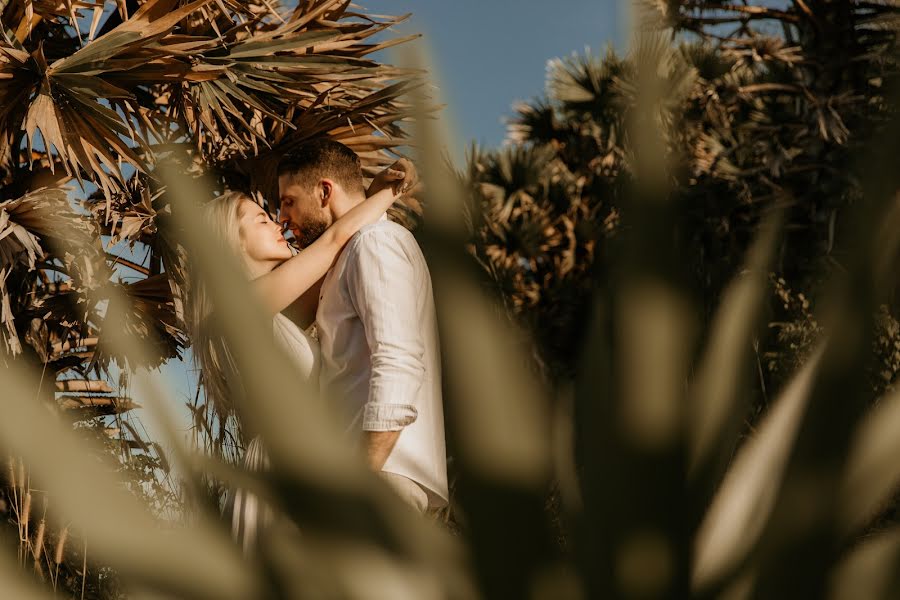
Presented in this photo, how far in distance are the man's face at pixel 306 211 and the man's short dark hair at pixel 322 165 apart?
0.02 m

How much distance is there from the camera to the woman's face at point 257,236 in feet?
6.67

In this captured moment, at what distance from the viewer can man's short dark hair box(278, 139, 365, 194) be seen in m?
2.12

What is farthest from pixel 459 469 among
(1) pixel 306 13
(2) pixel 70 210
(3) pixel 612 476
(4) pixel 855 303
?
(1) pixel 306 13

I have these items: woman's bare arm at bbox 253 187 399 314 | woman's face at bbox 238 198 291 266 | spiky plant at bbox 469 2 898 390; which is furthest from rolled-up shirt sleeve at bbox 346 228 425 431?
spiky plant at bbox 469 2 898 390

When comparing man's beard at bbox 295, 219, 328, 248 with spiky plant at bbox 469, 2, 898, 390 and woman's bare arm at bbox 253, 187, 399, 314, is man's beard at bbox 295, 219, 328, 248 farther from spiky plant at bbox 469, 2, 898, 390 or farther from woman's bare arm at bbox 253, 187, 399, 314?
spiky plant at bbox 469, 2, 898, 390

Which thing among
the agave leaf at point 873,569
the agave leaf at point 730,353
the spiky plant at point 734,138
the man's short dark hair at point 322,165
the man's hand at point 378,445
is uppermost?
the agave leaf at point 730,353

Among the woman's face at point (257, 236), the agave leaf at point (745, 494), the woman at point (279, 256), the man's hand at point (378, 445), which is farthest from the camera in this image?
the woman's face at point (257, 236)

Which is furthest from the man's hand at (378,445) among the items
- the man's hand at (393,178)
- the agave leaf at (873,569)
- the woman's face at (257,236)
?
the agave leaf at (873,569)

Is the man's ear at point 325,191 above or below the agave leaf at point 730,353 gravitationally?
below

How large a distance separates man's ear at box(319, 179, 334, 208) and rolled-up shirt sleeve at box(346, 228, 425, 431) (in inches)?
15.0

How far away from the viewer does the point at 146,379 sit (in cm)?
62

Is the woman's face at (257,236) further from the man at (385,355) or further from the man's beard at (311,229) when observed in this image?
the man at (385,355)

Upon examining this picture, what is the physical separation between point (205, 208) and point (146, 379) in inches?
11.0

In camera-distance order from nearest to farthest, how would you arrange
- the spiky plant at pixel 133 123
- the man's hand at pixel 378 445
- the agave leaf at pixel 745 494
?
the agave leaf at pixel 745 494 → the man's hand at pixel 378 445 → the spiky plant at pixel 133 123
